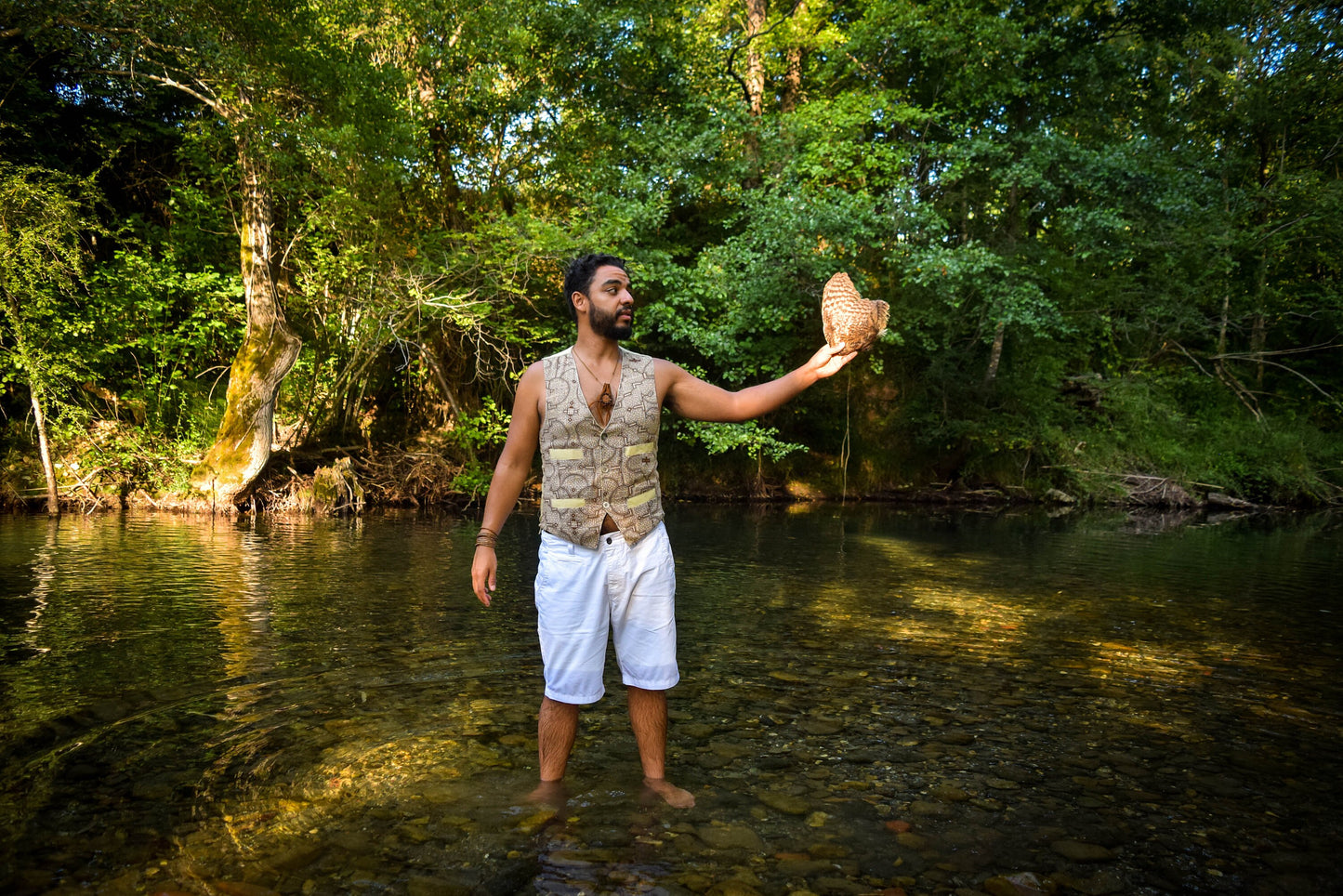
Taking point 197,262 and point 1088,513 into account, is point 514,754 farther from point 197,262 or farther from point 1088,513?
point 1088,513

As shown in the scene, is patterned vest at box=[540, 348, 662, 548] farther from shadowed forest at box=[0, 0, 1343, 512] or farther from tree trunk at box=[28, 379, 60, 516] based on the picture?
tree trunk at box=[28, 379, 60, 516]

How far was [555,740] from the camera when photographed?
3662mm

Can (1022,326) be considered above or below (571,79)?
below

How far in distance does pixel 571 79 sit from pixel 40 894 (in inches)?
677

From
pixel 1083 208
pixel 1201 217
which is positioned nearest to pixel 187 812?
pixel 1083 208

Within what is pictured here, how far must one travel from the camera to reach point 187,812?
10.9ft

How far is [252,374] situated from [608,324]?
12.4 meters

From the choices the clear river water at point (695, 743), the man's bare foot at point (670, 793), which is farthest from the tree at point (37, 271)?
the man's bare foot at point (670, 793)

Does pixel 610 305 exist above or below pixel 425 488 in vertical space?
above

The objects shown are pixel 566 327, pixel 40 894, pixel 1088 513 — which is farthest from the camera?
pixel 1088 513

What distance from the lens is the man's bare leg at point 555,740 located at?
3625 mm

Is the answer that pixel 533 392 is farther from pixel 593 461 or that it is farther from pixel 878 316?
pixel 878 316

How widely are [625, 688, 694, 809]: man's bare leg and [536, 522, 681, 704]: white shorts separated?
3.5 inches

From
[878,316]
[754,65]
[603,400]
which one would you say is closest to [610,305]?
[603,400]
